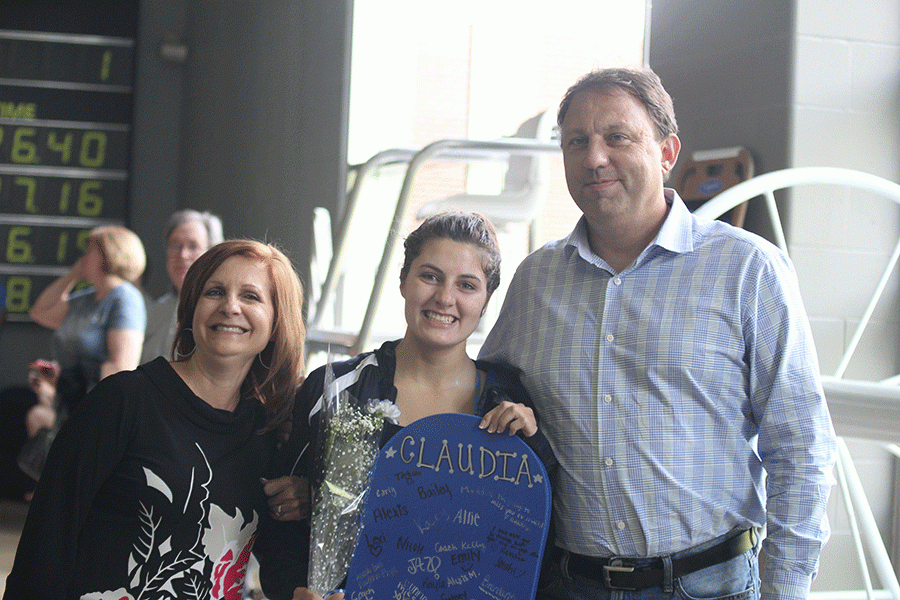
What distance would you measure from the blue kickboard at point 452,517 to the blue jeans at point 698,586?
134 mm

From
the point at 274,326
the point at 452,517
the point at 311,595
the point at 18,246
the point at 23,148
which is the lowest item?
the point at 311,595

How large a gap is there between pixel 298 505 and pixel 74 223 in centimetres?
Result: 463

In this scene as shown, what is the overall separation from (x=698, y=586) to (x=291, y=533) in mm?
659

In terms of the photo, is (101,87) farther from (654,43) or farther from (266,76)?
(654,43)

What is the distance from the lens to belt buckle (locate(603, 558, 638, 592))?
1337 millimetres

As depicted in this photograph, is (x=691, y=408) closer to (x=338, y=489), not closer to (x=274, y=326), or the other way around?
(x=338, y=489)

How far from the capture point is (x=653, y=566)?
133cm

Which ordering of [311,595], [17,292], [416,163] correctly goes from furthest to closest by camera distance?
[17,292] → [416,163] → [311,595]

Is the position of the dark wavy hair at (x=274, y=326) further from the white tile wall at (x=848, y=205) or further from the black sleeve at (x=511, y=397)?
the white tile wall at (x=848, y=205)

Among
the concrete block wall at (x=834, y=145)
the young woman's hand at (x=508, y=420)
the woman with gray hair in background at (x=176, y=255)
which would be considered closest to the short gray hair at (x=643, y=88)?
the young woman's hand at (x=508, y=420)

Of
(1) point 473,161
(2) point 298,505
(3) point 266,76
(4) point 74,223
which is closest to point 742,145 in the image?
(1) point 473,161

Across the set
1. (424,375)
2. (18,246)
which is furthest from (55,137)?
(424,375)

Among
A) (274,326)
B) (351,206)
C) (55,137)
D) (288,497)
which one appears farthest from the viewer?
(55,137)

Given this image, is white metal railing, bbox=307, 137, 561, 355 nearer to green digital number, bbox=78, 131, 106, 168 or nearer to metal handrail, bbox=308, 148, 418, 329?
metal handrail, bbox=308, 148, 418, 329
